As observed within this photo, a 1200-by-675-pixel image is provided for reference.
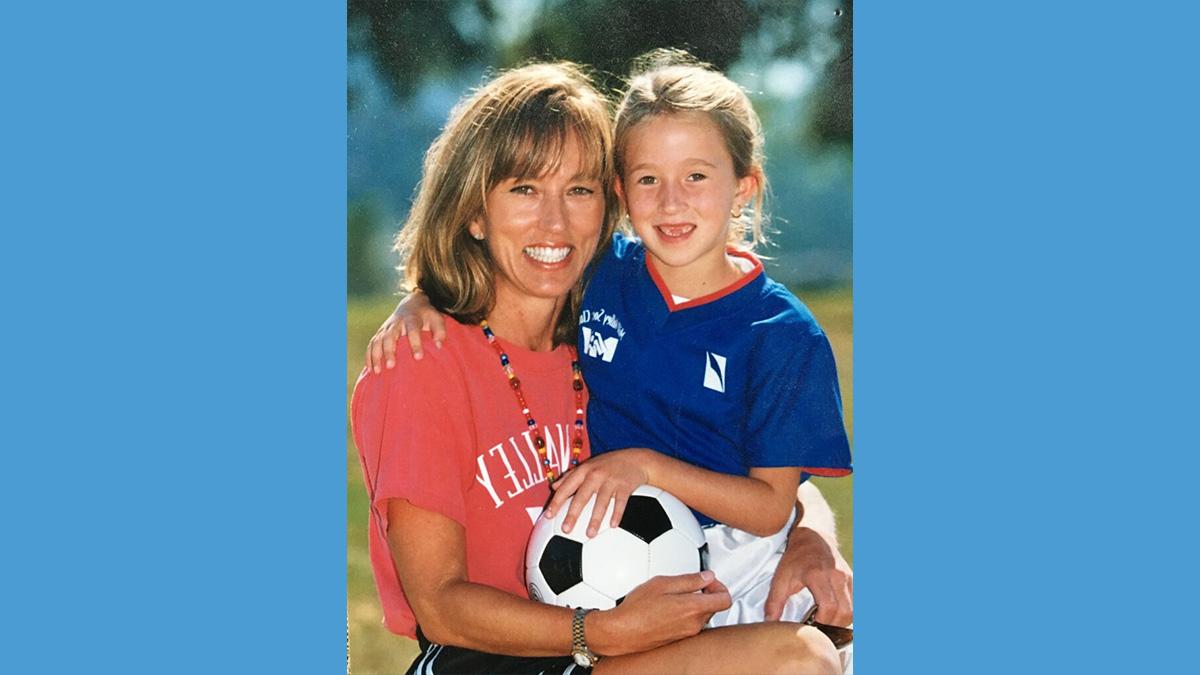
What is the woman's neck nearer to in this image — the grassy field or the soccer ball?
the grassy field

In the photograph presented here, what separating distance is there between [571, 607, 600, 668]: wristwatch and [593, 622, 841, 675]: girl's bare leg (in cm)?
4

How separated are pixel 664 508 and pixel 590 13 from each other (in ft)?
5.18

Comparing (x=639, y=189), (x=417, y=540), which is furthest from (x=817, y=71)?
(x=417, y=540)

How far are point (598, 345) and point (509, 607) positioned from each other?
34.3 inches

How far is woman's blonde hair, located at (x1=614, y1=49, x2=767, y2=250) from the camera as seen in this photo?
4.16 m

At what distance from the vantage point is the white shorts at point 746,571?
4160 millimetres

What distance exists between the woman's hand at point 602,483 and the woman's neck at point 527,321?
0.43m

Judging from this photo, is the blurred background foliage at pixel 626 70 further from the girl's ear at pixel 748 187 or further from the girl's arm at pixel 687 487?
the girl's arm at pixel 687 487

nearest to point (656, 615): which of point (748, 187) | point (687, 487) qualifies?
point (687, 487)

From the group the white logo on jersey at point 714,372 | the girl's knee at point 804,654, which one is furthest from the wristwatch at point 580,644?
the white logo on jersey at point 714,372

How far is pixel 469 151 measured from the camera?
414 centimetres

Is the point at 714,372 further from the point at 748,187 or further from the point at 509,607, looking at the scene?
the point at 509,607

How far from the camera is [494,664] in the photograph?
159 inches

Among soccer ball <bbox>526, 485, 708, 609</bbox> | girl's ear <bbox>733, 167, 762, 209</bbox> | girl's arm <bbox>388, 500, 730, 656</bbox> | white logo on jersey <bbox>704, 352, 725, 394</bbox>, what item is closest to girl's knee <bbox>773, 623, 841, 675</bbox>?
girl's arm <bbox>388, 500, 730, 656</bbox>
